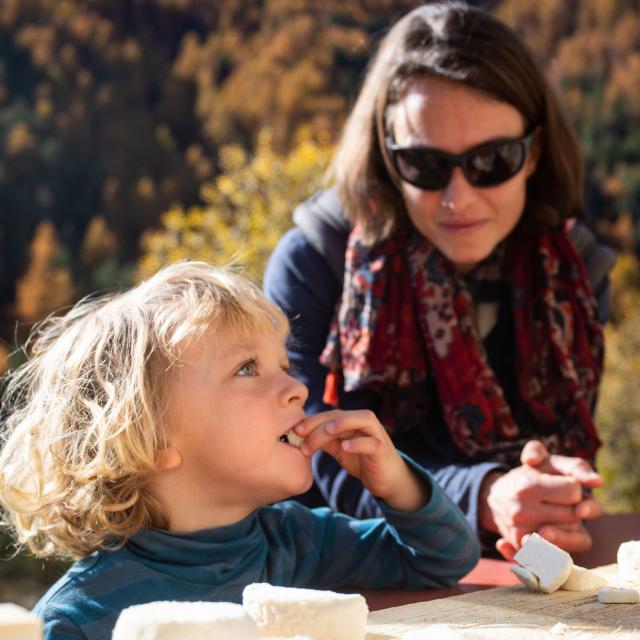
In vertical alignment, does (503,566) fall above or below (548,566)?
below

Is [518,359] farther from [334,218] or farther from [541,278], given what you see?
[334,218]

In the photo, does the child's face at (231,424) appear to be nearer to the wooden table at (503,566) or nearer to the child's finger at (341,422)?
the child's finger at (341,422)

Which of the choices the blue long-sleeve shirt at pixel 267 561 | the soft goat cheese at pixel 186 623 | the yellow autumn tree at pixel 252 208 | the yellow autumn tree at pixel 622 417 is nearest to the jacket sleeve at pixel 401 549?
the blue long-sleeve shirt at pixel 267 561

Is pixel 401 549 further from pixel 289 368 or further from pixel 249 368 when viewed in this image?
pixel 249 368

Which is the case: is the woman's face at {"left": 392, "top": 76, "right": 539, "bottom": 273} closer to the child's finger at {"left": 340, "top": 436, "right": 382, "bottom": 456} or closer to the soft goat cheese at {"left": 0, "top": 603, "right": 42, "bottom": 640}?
the child's finger at {"left": 340, "top": 436, "right": 382, "bottom": 456}

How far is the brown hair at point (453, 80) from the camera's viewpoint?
297 centimetres

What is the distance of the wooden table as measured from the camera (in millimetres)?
2156

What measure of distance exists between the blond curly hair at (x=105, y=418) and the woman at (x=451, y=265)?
0.89 m

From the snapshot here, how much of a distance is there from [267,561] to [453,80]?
4.81ft

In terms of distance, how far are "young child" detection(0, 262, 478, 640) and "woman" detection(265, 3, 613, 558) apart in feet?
2.66

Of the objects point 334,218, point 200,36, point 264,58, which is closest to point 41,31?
point 200,36

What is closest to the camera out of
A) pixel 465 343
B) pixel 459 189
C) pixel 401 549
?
pixel 401 549

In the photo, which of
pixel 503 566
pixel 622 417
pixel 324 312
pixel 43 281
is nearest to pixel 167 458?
pixel 503 566

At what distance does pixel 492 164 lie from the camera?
2883 millimetres
